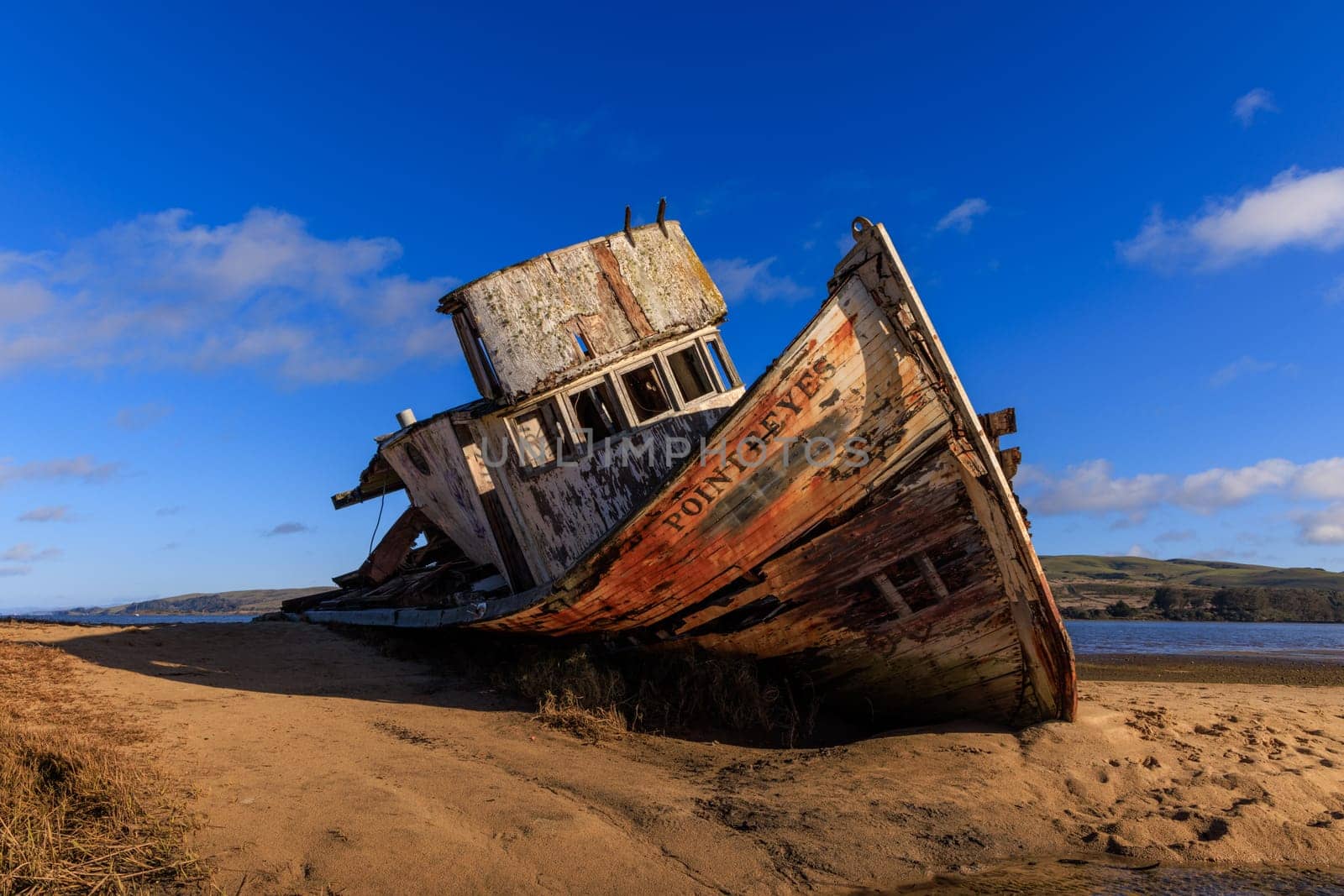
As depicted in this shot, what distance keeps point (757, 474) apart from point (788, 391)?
0.62 metres

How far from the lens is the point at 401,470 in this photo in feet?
36.7

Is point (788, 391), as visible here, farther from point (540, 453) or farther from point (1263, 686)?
point (1263, 686)

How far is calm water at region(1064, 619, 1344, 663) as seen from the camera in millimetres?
15188

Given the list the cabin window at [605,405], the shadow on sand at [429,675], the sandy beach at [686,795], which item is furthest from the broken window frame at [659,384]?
the sandy beach at [686,795]

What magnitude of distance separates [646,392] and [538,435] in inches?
57.3

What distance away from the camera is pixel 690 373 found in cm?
847

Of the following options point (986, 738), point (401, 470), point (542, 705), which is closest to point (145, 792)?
point (542, 705)

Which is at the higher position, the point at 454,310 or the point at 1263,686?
the point at 454,310

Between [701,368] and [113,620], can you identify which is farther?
[113,620]

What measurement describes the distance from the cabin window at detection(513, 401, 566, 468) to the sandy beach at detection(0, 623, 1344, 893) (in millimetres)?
2194

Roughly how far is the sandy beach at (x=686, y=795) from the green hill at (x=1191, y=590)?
2129 cm

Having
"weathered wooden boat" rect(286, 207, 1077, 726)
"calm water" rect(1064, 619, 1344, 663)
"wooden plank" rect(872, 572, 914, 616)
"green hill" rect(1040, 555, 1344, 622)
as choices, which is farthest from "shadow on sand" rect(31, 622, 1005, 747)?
"green hill" rect(1040, 555, 1344, 622)

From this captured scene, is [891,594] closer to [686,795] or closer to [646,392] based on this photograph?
[686,795]

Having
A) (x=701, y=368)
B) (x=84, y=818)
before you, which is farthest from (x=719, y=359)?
(x=84, y=818)
